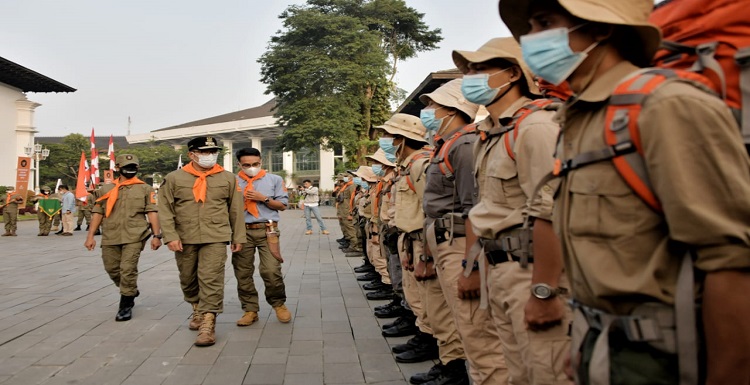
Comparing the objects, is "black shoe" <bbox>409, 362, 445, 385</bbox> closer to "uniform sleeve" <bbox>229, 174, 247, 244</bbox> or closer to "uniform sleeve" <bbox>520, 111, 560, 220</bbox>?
"uniform sleeve" <bbox>520, 111, 560, 220</bbox>

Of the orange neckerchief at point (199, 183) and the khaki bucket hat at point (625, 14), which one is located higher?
the khaki bucket hat at point (625, 14)

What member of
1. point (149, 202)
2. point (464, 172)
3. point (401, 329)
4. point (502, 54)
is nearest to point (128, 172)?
point (149, 202)

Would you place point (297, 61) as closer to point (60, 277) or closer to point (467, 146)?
point (60, 277)

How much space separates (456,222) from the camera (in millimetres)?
3844

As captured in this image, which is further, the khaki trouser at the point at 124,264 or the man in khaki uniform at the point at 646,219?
the khaki trouser at the point at 124,264

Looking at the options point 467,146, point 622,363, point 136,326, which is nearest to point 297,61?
point 136,326

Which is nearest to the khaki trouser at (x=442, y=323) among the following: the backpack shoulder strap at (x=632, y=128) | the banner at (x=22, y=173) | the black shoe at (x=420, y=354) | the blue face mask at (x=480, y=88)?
the black shoe at (x=420, y=354)

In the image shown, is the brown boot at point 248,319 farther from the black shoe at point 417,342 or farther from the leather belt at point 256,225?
the black shoe at point 417,342

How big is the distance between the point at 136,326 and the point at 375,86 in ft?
88.8

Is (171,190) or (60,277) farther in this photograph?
(60,277)

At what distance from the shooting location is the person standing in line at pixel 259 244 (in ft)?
21.2

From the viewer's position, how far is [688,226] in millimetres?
1388

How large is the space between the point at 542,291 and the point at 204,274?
434 centimetres

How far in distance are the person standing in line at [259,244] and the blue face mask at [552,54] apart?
488 cm
